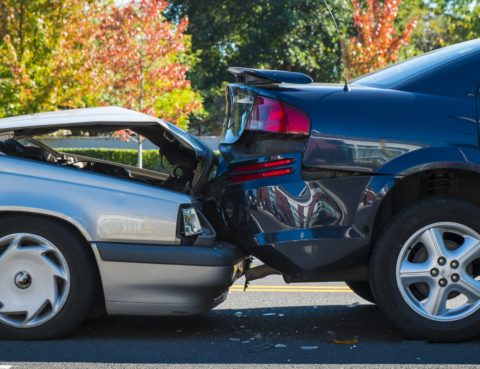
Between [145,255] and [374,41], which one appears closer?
[145,255]

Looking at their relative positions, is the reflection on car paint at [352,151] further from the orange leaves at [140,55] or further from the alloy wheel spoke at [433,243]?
the orange leaves at [140,55]

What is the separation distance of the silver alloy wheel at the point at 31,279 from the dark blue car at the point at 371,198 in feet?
3.40

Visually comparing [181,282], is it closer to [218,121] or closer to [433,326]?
[433,326]

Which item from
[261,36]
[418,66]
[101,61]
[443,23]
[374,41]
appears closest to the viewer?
[418,66]

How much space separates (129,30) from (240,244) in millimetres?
20905

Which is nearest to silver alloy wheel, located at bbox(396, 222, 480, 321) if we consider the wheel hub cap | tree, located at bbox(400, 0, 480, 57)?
the wheel hub cap

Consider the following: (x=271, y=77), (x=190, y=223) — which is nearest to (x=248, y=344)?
(x=190, y=223)

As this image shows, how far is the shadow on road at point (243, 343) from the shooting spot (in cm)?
446

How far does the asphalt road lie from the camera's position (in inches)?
172

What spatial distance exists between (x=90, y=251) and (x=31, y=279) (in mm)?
346

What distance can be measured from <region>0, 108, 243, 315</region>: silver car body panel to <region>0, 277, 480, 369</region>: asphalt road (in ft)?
0.84

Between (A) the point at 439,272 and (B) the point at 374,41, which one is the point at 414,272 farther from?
(B) the point at 374,41

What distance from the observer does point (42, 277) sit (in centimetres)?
478

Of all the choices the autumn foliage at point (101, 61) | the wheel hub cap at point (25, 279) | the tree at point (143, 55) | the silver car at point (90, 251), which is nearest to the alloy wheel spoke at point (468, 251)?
the silver car at point (90, 251)
